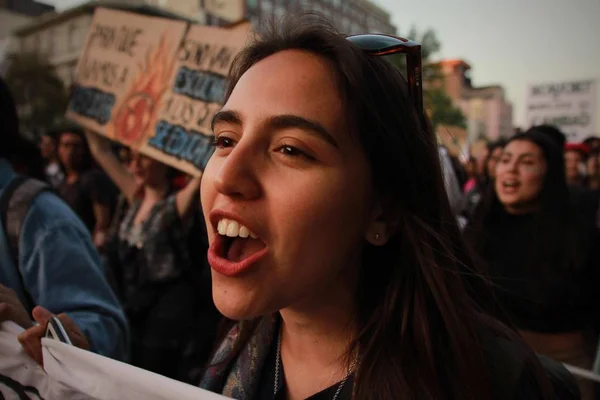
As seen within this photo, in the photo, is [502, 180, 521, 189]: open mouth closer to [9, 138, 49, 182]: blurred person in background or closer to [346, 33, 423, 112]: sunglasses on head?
[346, 33, 423, 112]: sunglasses on head

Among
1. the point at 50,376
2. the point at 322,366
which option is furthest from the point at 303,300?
the point at 50,376

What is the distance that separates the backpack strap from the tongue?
859 mm

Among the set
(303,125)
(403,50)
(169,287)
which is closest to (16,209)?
(303,125)

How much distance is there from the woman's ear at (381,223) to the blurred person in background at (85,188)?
350 centimetres

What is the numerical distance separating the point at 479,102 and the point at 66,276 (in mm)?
72253

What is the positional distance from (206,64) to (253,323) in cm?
200

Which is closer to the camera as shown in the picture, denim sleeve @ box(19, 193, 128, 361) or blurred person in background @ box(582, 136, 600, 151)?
denim sleeve @ box(19, 193, 128, 361)

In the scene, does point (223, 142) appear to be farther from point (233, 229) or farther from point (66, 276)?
point (66, 276)

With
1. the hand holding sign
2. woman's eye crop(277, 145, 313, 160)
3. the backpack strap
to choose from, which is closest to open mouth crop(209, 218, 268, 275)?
woman's eye crop(277, 145, 313, 160)

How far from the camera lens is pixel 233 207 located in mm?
956

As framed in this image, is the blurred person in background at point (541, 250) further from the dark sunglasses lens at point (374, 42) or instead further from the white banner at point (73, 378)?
the white banner at point (73, 378)

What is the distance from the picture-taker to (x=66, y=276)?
1.46 metres

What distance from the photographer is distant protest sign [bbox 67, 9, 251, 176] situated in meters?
2.88

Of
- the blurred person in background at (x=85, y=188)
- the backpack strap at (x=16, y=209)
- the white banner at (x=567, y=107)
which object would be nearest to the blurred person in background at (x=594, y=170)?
the white banner at (x=567, y=107)
